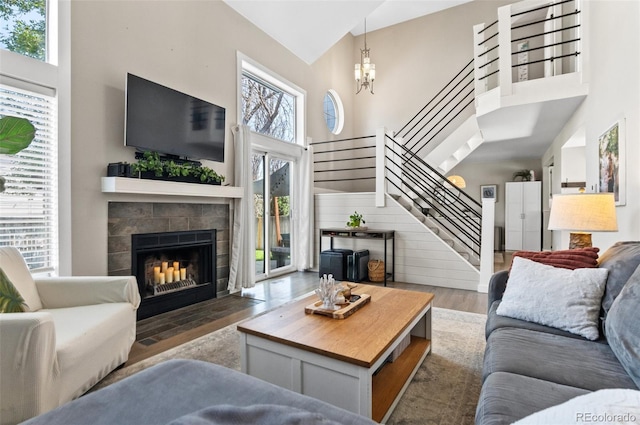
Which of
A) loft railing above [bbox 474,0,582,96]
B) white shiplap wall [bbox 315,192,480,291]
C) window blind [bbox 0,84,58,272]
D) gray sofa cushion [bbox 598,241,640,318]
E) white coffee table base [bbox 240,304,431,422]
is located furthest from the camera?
white shiplap wall [bbox 315,192,480,291]

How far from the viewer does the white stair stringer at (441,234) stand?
15.9 ft

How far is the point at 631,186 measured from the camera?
256cm

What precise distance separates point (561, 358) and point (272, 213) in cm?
449

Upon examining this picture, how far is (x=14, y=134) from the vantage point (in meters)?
1.98

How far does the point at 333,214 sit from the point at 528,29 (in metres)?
5.47

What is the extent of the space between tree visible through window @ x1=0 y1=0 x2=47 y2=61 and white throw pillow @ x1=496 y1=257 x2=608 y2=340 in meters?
4.03

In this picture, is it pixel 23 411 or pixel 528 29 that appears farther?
pixel 528 29

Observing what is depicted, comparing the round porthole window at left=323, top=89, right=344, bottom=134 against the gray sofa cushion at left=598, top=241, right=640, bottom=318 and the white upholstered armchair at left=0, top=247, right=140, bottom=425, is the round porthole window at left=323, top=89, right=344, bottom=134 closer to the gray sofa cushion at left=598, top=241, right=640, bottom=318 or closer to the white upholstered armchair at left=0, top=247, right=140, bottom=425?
the white upholstered armchair at left=0, top=247, right=140, bottom=425

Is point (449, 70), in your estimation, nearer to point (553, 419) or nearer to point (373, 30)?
point (373, 30)

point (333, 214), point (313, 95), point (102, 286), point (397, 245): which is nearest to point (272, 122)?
point (313, 95)

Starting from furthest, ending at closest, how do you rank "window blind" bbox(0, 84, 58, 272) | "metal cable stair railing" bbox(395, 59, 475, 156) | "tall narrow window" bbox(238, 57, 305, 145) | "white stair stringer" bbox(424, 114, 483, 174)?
"metal cable stair railing" bbox(395, 59, 475, 156)
"white stair stringer" bbox(424, 114, 483, 174)
"tall narrow window" bbox(238, 57, 305, 145)
"window blind" bbox(0, 84, 58, 272)

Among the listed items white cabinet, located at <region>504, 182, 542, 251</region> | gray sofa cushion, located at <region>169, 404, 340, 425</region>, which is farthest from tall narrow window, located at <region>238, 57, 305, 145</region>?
white cabinet, located at <region>504, 182, 542, 251</region>

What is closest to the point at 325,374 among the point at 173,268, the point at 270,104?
the point at 173,268

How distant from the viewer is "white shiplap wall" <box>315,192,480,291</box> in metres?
4.57
